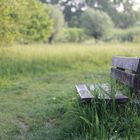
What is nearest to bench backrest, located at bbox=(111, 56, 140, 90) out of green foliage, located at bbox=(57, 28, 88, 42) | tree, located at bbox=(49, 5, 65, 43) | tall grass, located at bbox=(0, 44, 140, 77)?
tall grass, located at bbox=(0, 44, 140, 77)

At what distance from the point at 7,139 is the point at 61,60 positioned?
8.95 meters

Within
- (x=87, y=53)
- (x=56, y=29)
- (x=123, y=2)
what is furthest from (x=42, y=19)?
(x=123, y=2)

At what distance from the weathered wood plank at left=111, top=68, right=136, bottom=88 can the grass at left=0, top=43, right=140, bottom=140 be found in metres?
0.29

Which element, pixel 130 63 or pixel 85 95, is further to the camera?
pixel 130 63

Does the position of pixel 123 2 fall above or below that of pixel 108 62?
above

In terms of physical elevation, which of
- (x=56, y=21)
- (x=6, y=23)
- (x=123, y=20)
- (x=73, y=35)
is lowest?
(x=73, y=35)

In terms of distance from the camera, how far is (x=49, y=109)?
5.78 m

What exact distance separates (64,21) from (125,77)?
39539 mm

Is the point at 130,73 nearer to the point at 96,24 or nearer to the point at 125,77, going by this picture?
the point at 125,77

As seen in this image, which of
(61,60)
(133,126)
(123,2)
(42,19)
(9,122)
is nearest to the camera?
(133,126)

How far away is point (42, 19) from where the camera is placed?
24.5 m

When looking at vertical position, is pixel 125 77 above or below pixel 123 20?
below

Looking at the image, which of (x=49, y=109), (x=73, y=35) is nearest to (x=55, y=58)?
(x=49, y=109)

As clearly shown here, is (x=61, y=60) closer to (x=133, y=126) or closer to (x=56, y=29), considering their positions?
(x=133, y=126)
